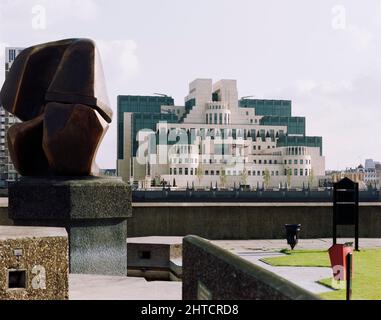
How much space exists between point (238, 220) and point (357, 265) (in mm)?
6674

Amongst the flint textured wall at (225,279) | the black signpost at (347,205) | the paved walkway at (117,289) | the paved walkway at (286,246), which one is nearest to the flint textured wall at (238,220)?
the paved walkway at (286,246)

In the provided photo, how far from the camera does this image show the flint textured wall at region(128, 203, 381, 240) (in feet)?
62.6

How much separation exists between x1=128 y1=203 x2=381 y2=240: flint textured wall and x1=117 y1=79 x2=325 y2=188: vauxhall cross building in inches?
3419

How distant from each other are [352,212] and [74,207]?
29.9 feet

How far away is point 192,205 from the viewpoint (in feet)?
63.9

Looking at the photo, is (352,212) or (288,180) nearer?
(352,212)

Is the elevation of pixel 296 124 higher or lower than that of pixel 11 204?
higher

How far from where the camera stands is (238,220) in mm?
19812

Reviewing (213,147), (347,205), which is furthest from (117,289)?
(213,147)

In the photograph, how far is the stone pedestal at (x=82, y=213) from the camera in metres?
12.0

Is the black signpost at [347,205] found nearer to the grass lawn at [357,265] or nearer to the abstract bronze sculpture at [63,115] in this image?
the grass lawn at [357,265]

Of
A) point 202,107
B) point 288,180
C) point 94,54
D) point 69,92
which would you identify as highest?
point 202,107
